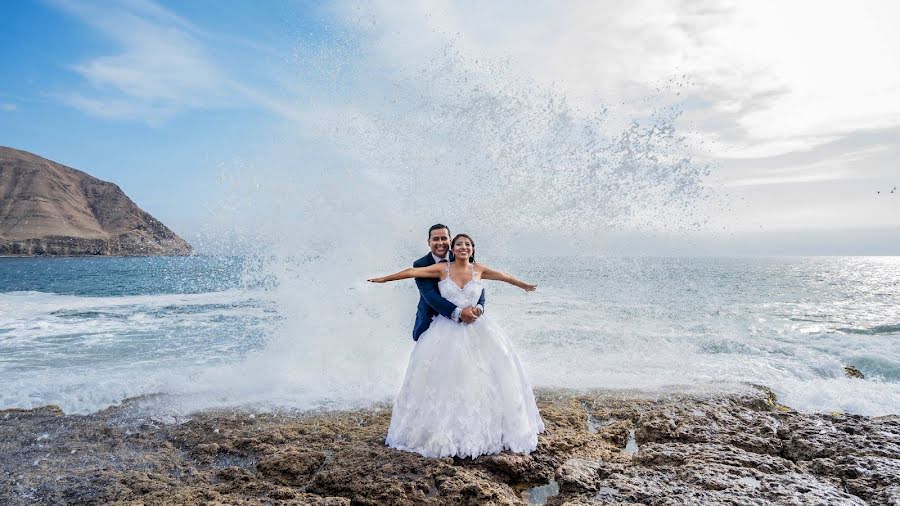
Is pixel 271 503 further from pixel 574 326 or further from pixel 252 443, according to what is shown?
pixel 574 326

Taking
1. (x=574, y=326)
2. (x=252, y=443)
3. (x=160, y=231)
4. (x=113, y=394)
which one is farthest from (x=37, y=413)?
Answer: (x=160, y=231)

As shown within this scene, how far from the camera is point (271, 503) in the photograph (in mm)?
3590

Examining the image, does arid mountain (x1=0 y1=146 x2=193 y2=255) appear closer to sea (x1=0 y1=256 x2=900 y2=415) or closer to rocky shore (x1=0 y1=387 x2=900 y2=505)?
sea (x1=0 y1=256 x2=900 y2=415)

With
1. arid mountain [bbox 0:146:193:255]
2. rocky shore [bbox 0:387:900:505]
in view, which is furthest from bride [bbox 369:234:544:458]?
arid mountain [bbox 0:146:193:255]

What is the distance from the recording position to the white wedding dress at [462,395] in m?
4.31

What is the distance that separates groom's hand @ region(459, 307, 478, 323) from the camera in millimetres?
4445

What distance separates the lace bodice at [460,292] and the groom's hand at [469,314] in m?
0.10

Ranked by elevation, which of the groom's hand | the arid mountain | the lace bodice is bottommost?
the groom's hand

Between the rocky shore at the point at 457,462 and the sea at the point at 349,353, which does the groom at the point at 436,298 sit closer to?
the rocky shore at the point at 457,462

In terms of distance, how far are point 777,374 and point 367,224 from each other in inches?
348

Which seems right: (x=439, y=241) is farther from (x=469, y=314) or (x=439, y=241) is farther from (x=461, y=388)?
(x=461, y=388)

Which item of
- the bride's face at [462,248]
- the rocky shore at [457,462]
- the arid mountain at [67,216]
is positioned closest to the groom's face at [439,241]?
the bride's face at [462,248]

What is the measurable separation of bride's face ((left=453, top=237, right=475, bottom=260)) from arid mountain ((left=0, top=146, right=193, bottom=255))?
13362 cm

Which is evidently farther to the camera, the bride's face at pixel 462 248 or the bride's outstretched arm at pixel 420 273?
the bride's face at pixel 462 248
